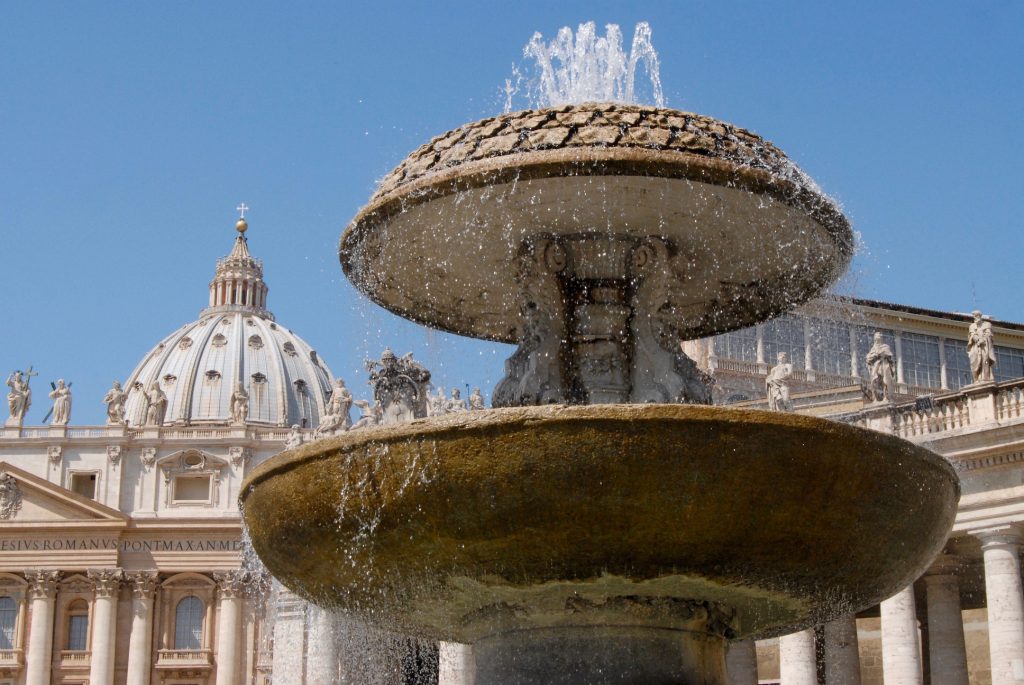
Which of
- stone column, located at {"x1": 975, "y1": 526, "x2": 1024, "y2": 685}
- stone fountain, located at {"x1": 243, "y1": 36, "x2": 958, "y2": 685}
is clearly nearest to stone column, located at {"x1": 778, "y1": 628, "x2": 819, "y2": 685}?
stone column, located at {"x1": 975, "y1": 526, "x2": 1024, "y2": 685}

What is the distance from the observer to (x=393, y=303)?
1225cm

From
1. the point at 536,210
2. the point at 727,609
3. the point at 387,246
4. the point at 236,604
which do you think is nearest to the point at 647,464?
the point at 727,609

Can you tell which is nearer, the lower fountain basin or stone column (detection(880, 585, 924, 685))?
the lower fountain basin

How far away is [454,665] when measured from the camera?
2922cm

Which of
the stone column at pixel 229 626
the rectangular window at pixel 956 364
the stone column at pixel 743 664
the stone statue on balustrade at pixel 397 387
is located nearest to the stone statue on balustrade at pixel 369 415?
the stone statue on balustrade at pixel 397 387

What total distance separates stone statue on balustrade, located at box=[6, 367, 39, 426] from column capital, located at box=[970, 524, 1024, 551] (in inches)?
2443

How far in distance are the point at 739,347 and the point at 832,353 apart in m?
3.27

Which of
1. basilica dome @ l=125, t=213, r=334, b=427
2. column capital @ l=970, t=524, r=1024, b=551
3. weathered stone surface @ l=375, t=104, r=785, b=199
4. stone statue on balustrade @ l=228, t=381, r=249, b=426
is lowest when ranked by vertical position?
column capital @ l=970, t=524, r=1024, b=551

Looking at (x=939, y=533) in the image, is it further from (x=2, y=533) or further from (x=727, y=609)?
(x=2, y=533)

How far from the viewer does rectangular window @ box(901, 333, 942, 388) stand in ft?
170

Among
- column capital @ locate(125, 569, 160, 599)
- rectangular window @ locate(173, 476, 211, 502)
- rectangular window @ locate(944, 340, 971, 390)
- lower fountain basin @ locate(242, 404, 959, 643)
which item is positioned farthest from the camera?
rectangular window @ locate(173, 476, 211, 502)

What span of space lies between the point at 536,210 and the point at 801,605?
9.93 ft

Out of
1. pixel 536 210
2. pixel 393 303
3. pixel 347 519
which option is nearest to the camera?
pixel 347 519

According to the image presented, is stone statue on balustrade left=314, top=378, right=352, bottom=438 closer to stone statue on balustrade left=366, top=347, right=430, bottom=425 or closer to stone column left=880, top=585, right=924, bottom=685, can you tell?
stone statue on balustrade left=366, top=347, right=430, bottom=425
